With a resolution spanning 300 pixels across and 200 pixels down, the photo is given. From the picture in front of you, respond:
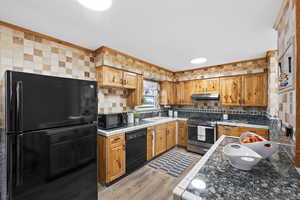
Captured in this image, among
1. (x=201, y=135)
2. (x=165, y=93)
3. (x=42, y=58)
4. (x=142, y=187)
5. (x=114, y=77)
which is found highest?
(x=42, y=58)

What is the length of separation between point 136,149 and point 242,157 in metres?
1.87

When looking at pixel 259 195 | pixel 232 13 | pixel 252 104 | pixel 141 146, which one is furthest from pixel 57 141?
pixel 252 104

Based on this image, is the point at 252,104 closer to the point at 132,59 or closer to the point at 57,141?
the point at 132,59

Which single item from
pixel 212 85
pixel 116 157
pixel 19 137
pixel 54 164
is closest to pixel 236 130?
pixel 212 85

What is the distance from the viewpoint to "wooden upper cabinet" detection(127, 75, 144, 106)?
2789mm

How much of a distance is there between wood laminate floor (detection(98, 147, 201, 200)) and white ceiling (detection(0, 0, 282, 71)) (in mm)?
2337

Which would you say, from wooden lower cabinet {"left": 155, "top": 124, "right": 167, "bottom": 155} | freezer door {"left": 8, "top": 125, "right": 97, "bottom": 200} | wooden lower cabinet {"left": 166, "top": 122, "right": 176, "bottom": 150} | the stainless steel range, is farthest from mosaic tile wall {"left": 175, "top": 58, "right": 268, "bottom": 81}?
freezer door {"left": 8, "top": 125, "right": 97, "bottom": 200}

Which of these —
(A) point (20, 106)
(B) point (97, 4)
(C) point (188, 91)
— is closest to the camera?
(A) point (20, 106)

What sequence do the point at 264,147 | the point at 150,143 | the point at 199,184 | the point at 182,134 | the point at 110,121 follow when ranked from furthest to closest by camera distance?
the point at 182,134 < the point at 150,143 < the point at 110,121 < the point at 264,147 < the point at 199,184

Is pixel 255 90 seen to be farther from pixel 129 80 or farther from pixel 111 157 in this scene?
pixel 111 157

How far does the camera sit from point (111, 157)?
6.34ft

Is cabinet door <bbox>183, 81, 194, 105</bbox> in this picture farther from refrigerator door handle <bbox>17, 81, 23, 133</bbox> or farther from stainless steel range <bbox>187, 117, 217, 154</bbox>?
refrigerator door handle <bbox>17, 81, 23, 133</bbox>

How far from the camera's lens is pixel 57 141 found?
127 cm

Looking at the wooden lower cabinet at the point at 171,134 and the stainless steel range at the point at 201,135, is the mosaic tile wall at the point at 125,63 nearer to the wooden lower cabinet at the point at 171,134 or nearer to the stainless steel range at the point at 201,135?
the wooden lower cabinet at the point at 171,134
